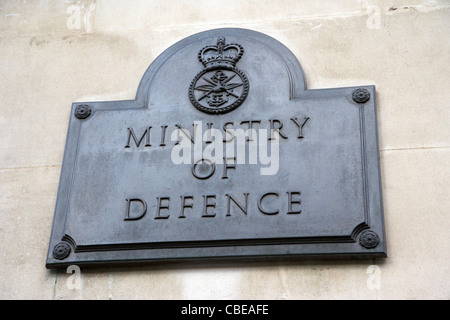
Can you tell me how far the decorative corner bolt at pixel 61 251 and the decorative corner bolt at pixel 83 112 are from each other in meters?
1.07

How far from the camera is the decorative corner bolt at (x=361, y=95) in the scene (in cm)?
555

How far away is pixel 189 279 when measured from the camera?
5.22 meters

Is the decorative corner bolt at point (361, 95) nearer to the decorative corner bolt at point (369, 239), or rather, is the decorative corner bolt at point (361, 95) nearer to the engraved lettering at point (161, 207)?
the decorative corner bolt at point (369, 239)

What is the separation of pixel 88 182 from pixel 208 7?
1.86 metres

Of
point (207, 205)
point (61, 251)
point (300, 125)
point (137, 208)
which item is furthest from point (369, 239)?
point (61, 251)

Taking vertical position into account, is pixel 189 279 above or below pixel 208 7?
below

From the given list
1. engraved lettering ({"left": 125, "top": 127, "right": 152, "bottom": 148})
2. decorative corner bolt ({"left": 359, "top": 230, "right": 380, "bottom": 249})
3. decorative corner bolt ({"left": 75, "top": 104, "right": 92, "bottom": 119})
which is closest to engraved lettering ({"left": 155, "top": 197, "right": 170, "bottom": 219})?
engraved lettering ({"left": 125, "top": 127, "right": 152, "bottom": 148})

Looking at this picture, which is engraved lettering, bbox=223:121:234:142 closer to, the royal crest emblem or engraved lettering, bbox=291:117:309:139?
the royal crest emblem

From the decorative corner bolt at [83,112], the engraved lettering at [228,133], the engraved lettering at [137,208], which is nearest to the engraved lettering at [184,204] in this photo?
the engraved lettering at [137,208]
